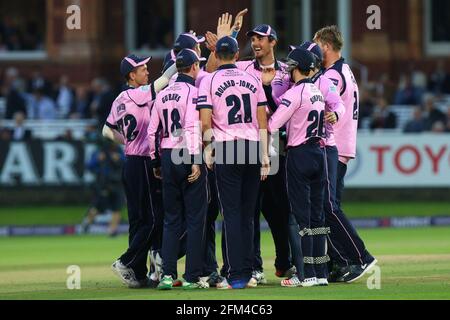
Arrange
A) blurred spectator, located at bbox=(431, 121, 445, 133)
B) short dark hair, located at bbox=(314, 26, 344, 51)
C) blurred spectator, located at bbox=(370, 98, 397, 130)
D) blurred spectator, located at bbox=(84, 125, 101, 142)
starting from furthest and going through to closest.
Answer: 1. blurred spectator, located at bbox=(370, 98, 397, 130)
2. blurred spectator, located at bbox=(431, 121, 445, 133)
3. blurred spectator, located at bbox=(84, 125, 101, 142)
4. short dark hair, located at bbox=(314, 26, 344, 51)

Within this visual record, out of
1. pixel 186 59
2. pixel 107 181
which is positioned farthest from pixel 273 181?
pixel 107 181

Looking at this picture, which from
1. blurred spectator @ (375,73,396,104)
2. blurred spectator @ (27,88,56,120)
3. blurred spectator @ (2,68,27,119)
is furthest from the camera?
blurred spectator @ (375,73,396,104)

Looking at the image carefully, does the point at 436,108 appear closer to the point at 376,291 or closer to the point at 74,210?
the point at 74,210

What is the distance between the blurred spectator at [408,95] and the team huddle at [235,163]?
16849 mm

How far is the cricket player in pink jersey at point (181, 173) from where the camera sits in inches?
540

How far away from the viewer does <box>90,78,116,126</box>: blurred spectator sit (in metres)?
29.9

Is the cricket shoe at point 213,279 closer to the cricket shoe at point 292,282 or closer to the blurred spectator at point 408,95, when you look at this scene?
the cricket shoe at point 292,282

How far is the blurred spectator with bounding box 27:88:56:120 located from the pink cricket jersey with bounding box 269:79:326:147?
58.9 feet

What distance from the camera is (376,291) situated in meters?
13.2

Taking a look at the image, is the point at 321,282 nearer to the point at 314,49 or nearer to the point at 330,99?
the point at 330,99

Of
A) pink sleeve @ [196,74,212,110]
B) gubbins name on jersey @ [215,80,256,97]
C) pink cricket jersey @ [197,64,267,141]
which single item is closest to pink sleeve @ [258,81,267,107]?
pink cricket jersey @ [197,64,267,141]

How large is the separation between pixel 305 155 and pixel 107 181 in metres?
11.7

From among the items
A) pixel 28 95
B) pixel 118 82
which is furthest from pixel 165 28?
pixel 28 95

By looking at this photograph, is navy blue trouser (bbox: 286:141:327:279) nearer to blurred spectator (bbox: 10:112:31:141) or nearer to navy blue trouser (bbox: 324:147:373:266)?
navy blue trouser (bbox: 324:147:373:266)
